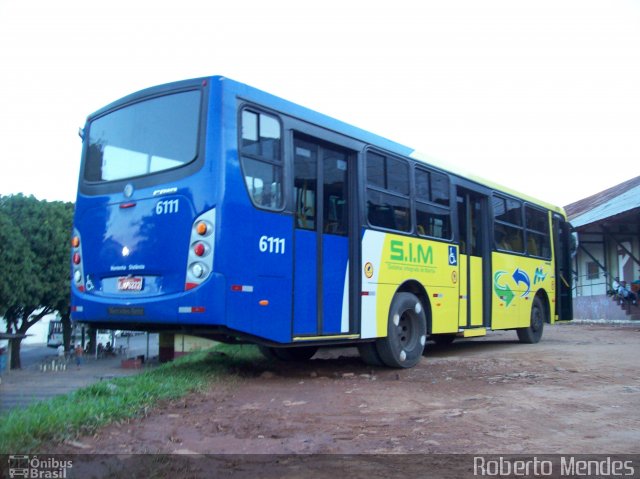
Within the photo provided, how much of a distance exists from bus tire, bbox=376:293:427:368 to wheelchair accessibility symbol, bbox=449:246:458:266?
1.15m

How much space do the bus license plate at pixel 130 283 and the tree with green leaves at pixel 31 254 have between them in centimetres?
2662

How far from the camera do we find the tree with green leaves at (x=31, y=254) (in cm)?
3117

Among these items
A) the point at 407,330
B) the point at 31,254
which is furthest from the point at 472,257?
the point at 31,254

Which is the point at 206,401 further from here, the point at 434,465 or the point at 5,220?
the point at 5,220

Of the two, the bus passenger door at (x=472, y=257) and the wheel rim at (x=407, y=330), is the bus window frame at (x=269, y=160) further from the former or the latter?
the bus passenger door at (x=472, y=257)

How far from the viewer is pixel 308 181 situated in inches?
283

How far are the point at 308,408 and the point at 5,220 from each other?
29101 mm

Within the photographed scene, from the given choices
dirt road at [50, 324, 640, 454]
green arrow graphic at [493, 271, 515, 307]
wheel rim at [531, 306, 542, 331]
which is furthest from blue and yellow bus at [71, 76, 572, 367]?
wheel rim at [531, 306, 542, 331]

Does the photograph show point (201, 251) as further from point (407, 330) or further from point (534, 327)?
point (534, 327)

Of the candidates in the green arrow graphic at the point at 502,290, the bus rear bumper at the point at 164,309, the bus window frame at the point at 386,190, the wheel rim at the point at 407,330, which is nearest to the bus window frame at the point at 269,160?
the bus rear bumper at the point at 164,309

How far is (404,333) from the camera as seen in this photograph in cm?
872

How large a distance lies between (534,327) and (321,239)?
25.1 ft

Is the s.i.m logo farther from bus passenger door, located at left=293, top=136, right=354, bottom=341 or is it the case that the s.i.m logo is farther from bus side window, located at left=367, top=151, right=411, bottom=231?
bus passenger door, located at left=293, top=136, right=354, bottom=341

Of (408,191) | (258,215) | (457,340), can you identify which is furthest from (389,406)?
(457,340)
